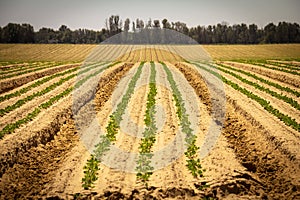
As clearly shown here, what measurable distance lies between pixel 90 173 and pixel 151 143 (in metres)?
2.80

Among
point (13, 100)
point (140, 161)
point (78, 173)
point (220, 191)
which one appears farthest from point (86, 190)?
point (13, 100)

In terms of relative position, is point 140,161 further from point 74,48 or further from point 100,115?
point 74,48

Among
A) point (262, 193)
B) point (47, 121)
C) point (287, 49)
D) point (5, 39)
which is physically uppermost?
point (5, 39)

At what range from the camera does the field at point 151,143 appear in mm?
7676

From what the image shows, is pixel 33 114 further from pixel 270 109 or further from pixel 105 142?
pixel 270 109

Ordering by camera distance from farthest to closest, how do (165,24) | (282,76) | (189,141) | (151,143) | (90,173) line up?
(165,24)
(282,76)
(189,141)
(151,143)
(90,173)

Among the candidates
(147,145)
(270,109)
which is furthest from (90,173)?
(270,109)

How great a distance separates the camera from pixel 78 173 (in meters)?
8.54

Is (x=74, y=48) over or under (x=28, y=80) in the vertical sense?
over

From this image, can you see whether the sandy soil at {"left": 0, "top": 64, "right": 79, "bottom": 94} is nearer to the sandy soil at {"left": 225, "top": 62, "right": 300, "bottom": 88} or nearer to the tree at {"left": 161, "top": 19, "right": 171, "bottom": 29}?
the sandy soil at {"left": 225, "top": 62, "right": 300, "bottom": 88}

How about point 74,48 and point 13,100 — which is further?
point 74,48

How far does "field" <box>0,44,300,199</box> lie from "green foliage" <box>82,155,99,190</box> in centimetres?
3

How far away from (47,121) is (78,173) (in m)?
4.71

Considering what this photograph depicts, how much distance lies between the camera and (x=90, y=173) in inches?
332
